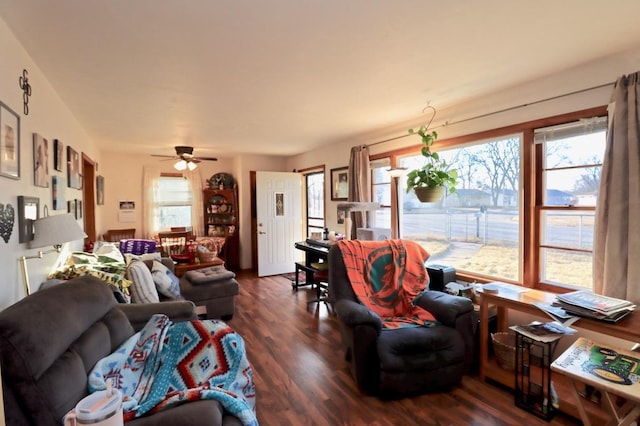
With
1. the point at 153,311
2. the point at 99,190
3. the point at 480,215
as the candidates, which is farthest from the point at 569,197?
the point at 99,190

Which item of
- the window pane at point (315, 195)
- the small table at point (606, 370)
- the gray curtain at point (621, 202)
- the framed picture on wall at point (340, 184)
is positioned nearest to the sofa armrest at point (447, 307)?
the small table at point (606, 370)

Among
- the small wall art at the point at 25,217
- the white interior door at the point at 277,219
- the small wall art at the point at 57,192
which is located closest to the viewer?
the small wall art at the point at 25,217

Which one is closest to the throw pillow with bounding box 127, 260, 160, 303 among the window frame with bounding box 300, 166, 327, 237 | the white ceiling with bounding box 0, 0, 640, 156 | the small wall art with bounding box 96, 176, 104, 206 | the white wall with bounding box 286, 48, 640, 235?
the white ceiling with bounding box 0, 0, 640, 156

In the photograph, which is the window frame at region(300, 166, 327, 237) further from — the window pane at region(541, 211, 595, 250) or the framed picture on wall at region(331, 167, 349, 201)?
the window pane at region(541, 211, 595, 250)

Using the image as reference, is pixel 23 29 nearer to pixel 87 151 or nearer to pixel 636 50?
pixel 87 151

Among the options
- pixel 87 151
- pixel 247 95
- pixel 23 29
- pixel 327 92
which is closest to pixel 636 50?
pixel 327 92

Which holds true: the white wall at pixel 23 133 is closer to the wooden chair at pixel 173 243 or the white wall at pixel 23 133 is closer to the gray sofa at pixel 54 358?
the gray sofa at pixel 54 358

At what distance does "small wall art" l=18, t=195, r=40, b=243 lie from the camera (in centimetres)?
173

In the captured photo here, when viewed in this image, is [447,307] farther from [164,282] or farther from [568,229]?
[164,282]

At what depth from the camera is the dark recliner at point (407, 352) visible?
2.09 metres

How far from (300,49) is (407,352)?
2062 mm

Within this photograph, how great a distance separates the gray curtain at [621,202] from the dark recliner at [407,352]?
900 mm

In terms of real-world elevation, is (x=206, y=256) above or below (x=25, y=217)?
below

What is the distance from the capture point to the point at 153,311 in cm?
221
